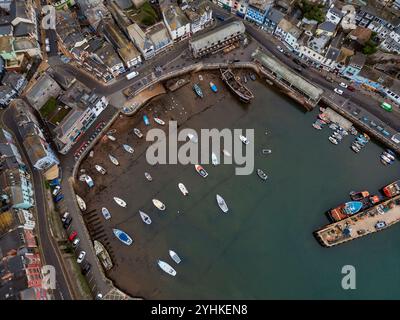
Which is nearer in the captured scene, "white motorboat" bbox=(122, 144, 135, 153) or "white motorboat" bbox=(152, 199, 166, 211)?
"white motorboat" bbox=(152, 199, 166, 211)

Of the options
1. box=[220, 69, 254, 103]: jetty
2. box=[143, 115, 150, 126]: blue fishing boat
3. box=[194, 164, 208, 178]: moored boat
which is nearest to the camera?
box=[194, 164, 208, 178]: moored boat

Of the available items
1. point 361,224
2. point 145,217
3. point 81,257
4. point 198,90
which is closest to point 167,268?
point 145,217

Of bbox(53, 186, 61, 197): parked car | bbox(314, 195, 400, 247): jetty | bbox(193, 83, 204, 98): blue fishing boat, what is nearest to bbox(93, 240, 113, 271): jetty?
bbox(53, 186, 61, 197): parked car

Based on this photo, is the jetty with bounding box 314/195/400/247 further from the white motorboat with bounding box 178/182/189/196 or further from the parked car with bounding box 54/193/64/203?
the parked car with bounding box 54/193/64/203

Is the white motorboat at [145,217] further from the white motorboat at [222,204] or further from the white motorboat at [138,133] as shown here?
the white motorboat at [138,133]

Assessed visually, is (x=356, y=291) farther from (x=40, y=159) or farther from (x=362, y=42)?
(x=40, y=159)

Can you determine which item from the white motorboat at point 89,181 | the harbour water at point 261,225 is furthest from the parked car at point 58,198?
the harbour water at point 261,225

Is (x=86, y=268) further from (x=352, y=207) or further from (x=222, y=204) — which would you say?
(x=352, y=207)
